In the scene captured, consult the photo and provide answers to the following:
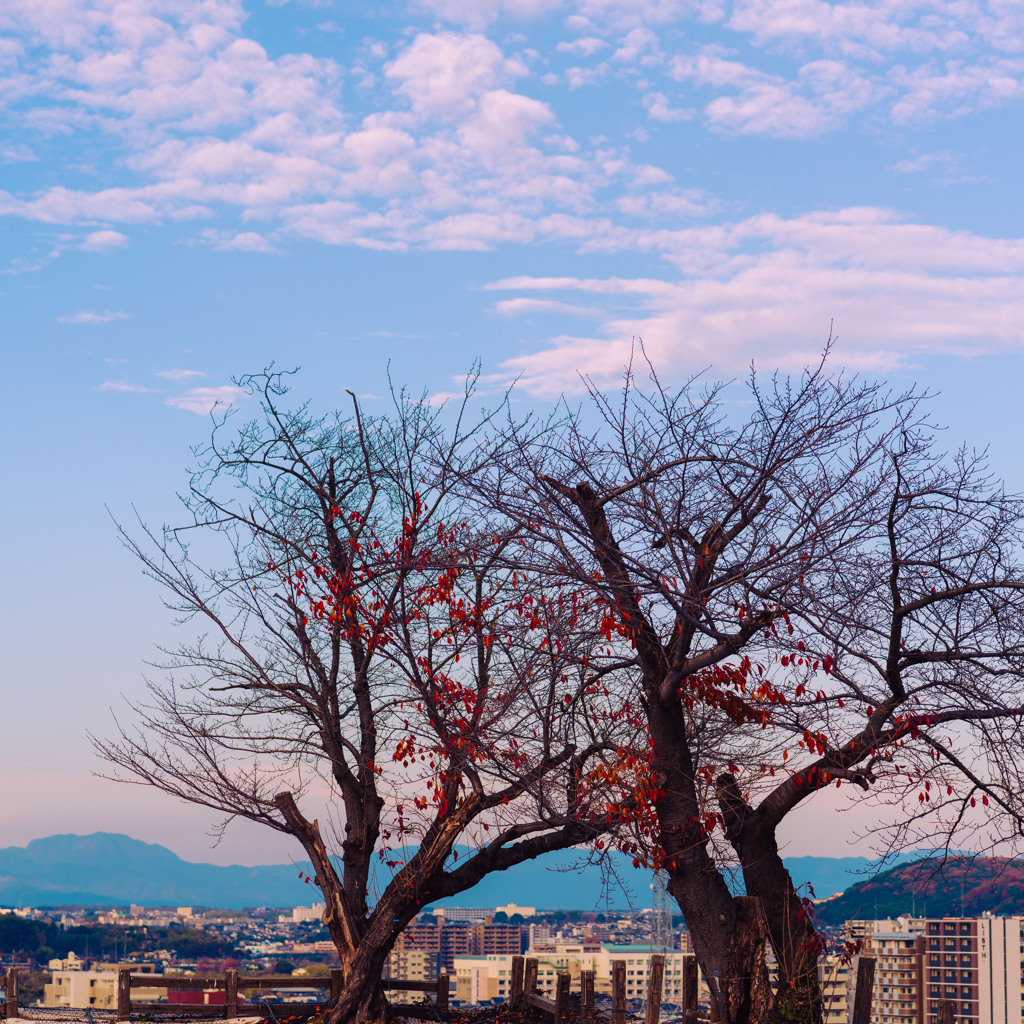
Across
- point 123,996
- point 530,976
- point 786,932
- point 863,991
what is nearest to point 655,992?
point 786,932

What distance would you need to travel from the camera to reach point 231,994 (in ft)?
56.0

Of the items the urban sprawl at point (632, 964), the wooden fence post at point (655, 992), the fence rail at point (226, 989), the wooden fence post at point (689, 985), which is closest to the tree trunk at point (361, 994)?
the fence rail at point (226, 989)

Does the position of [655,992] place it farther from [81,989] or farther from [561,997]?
[81,989]

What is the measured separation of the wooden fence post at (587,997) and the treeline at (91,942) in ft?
91.7

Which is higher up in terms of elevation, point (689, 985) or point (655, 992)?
point (689, 985)

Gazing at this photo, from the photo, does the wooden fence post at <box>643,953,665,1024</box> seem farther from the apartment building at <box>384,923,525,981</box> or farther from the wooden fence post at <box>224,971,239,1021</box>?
the apartment building at <box>384,923,525,981</box>

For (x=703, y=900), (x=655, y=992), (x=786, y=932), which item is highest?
(x=703, y=900)

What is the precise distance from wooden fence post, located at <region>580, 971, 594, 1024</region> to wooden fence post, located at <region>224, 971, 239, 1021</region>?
20.8ft

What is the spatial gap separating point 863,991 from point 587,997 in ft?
13.4

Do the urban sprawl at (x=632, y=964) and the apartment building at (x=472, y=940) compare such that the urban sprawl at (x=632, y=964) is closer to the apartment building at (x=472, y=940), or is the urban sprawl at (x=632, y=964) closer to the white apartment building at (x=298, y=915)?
the apartment building at (x=472, y=940)

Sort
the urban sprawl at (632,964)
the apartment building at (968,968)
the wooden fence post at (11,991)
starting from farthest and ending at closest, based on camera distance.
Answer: the apartment building at (968,968) → the wooden fence post at (11,991) → the urban sprawl at (632,964)

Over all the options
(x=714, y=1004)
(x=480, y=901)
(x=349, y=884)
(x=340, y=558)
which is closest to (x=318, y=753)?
(x=349, y=884)

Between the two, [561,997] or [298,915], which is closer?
[561,997]

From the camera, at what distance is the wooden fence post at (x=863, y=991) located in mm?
11297
